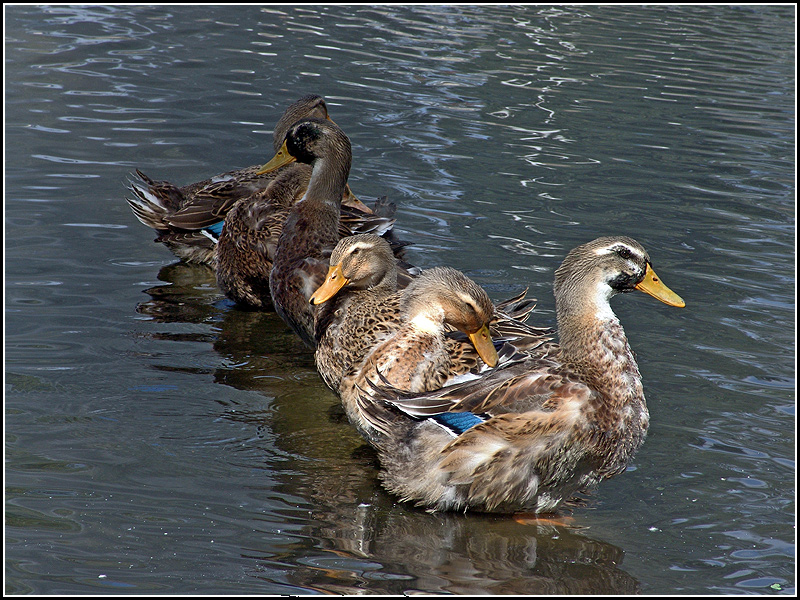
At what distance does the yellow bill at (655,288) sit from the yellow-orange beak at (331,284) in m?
1.86

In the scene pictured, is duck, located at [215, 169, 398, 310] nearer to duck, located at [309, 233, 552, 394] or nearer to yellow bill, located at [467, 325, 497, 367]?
duck, located at [309, 233, 552, 394]

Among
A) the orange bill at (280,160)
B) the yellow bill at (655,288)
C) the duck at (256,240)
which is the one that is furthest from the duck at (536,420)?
the orange bill at (280,160)

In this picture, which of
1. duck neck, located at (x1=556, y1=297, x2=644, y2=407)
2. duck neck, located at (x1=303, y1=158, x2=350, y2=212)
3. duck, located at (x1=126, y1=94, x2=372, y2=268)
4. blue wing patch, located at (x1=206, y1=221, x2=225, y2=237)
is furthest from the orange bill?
duck neck, located at (x1=556, y1=297, x2=644, y2=407)

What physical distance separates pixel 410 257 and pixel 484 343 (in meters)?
3.10

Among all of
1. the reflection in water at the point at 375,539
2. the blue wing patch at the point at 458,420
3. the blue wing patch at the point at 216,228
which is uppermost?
the blue wing patch at the point at 458,420

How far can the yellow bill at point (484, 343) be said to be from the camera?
210 inches

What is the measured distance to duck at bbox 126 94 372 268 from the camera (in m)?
8.00

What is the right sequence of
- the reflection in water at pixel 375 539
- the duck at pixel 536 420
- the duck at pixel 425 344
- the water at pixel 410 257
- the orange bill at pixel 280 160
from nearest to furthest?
the reflection in water at pixel 375 539 → the water at pixel 410 257 → the duck at pixel 536 420 → the duck at pixel 425 344 → the orange bill at pixel 280 160

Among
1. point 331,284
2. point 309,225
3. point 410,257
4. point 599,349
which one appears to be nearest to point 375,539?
point 599,349

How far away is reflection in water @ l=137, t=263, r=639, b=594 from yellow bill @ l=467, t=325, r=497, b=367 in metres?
0.89

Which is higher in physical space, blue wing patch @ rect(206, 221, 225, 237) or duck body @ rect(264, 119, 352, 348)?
duck body @ rect(264, 119, 352, 348)

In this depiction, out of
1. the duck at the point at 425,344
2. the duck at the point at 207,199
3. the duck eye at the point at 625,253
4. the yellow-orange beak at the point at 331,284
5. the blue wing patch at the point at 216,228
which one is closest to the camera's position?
the duck eye at the point at 625,253

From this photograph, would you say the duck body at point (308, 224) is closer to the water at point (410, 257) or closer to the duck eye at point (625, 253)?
the water at point (410, 257)

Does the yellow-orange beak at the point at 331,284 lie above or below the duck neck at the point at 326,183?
below
